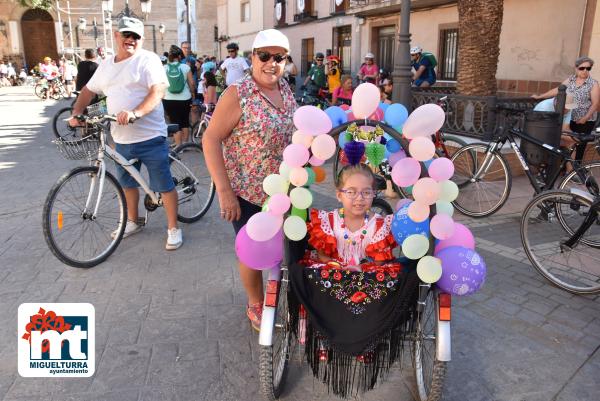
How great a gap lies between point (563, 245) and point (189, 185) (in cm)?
359

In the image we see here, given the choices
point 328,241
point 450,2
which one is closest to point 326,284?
point 328,241

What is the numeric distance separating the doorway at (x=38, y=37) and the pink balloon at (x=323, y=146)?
158 ft

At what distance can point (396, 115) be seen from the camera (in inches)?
91.7

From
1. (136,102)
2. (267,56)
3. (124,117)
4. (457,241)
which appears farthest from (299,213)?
(136,102)

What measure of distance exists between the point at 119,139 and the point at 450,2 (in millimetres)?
13415

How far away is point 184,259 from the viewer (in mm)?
4316

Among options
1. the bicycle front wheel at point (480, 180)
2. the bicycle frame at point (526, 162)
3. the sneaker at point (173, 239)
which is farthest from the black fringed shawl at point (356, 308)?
the bicycle front wheel at point (480, 180)

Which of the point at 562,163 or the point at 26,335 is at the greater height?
the point at 562,163

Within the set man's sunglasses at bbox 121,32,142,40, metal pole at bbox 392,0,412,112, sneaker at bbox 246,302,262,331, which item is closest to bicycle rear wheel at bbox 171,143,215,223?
man's sunglasses at bbox 121,32,142,40

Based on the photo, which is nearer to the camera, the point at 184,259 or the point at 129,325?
the point at 129,325

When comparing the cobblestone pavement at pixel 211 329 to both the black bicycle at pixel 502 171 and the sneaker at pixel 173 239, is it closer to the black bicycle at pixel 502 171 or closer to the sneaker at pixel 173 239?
the sneaker at pixel 173 239

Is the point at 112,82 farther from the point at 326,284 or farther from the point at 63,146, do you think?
the point at 326,284

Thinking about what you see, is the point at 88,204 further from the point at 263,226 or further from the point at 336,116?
the point at 336,116

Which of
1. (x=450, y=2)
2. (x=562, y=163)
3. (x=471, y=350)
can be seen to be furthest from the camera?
(x=450, y=2)
